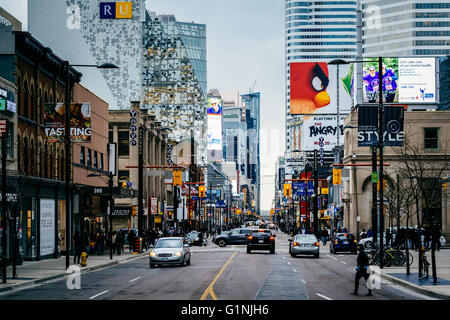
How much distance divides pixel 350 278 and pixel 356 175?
164 feet

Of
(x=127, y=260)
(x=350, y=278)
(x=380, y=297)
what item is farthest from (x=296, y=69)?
(x=380, y=297)

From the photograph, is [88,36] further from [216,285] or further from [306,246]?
[216,285]

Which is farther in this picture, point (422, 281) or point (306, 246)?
point (306, 246)

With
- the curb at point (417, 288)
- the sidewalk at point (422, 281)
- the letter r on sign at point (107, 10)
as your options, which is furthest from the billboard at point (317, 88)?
the curb at point (417, 288)

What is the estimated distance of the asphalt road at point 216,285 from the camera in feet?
74.0

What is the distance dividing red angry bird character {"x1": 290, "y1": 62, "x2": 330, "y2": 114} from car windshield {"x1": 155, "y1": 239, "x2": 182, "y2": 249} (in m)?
78.0

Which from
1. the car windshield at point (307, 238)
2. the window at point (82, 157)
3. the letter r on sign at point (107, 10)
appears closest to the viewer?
the car windshield at point (307, 238)

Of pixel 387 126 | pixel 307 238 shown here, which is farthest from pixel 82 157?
pixel 387 126

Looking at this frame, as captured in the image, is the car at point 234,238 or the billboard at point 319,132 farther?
the billboard at point 319,132

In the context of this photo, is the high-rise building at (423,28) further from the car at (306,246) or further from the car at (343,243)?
the car at (306,246)

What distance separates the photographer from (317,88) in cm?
11744

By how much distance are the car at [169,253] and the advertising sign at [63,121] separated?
7.33 metres

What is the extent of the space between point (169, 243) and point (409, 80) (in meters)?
62.2

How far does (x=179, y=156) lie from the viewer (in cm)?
15675
